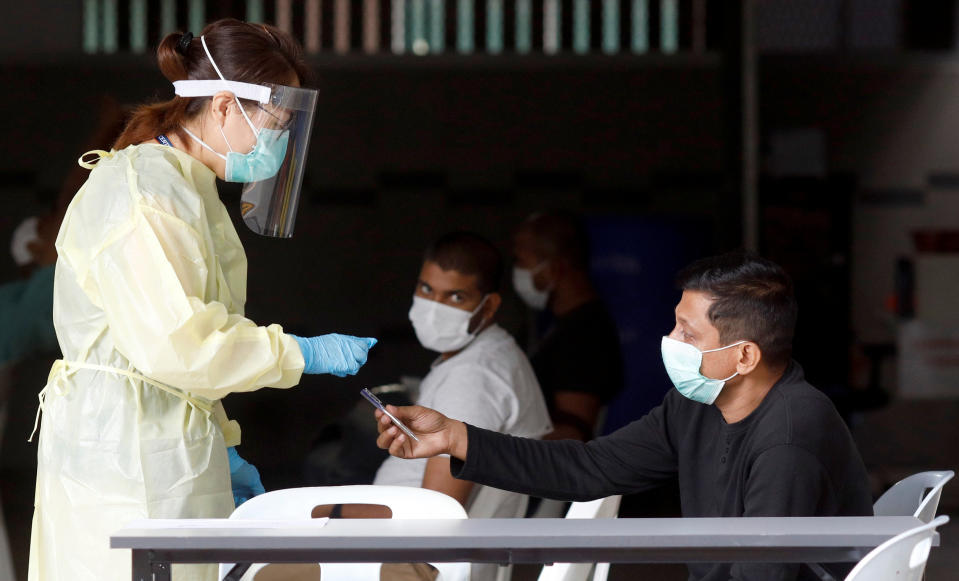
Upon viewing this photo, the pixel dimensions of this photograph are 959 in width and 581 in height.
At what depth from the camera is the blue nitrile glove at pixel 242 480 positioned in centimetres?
190

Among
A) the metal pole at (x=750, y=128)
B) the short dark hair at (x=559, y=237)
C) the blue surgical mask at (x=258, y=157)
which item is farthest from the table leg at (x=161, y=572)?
the metal pole at (x=750, y=128)

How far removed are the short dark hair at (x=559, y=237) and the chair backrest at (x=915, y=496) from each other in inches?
59.8

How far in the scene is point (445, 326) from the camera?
8.34ft

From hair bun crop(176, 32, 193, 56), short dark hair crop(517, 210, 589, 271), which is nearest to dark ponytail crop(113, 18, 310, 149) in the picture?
hair bun crop(176, 32, 193, 56)

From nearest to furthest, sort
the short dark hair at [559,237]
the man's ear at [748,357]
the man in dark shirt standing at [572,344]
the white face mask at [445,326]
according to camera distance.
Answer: the man's ear at [748,357]
the white face mask at [445,326]
the man in dark shirt standing at [572,344]
the short dark hair at [559,237]

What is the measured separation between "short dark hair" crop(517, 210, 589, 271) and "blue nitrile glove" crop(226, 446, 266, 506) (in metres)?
1.54

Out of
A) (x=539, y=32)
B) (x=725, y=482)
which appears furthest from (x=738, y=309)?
(x=539, y=32)

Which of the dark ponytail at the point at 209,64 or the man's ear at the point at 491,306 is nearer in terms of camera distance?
the dark ponytail at the point at 209,64

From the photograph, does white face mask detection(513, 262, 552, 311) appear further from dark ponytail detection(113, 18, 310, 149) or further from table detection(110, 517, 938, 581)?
table detection(110, 517, 938, 581)

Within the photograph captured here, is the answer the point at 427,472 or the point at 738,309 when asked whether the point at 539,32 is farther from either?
the point at 738,309

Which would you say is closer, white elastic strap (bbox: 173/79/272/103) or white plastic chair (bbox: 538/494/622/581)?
white elastic strap (bbox: 173/79/272/103)

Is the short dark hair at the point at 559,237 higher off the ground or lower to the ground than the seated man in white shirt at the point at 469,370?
higher

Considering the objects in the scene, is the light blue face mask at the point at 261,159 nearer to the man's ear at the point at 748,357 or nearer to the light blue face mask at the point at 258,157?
the light blue face mask at the point at 258,157

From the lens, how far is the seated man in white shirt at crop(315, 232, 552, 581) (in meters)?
2.36
